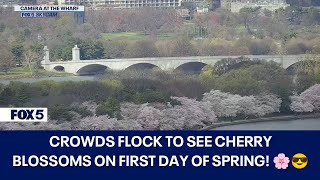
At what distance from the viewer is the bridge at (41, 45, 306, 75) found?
Result: 16.1 m

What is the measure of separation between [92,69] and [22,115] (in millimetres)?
5011

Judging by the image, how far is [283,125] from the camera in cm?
1335

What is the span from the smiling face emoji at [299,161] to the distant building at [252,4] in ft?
33.0

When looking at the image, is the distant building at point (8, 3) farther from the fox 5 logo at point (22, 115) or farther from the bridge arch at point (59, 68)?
the fox 5 logo at point (22, 115)

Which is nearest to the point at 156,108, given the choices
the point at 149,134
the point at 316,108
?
the point at 316,108

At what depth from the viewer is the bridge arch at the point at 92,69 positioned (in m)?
16.1

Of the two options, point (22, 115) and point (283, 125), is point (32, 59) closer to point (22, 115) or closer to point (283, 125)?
point (283, 125)

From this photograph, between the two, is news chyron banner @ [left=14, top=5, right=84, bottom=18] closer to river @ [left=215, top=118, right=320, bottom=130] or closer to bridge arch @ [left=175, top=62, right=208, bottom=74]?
bridge arch @ [left=175, top=62, right=208, bottom=74]

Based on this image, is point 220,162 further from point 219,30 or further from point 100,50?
point 219,30

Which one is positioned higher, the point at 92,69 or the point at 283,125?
the point at 92,69

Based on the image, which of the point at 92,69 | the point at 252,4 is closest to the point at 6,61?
the point at 92,69

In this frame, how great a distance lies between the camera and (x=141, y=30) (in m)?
18.5

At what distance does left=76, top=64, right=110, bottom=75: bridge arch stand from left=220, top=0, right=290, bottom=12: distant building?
425 centimetres

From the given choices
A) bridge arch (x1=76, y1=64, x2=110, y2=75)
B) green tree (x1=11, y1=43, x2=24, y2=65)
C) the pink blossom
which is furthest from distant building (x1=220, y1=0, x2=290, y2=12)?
the pink blossom
